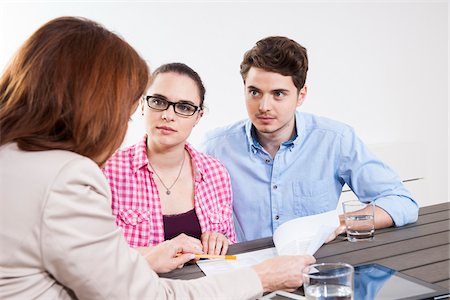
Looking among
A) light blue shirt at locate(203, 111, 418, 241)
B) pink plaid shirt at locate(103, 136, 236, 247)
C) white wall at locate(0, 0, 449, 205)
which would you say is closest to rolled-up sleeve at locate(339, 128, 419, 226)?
light blue shirt at locate(203, 111, 418, 241)

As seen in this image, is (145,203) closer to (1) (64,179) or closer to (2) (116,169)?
(2) (116,169)

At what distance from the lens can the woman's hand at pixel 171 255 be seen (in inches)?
54.7

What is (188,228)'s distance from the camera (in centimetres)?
188

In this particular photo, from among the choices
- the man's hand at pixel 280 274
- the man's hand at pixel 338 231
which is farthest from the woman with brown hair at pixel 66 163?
the man's hand at pixel 338 231

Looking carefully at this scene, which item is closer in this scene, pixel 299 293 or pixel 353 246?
pixel 299 293

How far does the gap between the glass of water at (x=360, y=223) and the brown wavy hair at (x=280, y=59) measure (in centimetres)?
65

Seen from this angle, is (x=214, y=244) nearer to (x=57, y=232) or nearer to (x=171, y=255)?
(x=171, y=255)

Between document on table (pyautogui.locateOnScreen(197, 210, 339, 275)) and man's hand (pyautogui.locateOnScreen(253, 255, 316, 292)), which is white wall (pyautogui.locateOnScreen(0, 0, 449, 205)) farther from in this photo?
man's hand (pyautogui.locateOnScreen(253, 255, 316, 292))

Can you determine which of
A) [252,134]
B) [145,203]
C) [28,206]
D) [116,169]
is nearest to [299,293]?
[28,206]

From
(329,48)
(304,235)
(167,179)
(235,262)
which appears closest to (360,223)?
(304,235)

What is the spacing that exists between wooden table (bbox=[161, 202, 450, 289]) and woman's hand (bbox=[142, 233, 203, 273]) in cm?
2

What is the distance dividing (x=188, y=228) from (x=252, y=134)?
521 millimetres

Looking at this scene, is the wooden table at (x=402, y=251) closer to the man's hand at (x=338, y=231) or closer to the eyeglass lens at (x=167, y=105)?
the man's hand at (x=338, y=231)

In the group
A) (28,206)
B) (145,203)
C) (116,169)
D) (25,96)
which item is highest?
(25,96)
